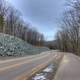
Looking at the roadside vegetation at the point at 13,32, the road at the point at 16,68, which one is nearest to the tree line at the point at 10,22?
the roadside vegetation at the point at 13,32

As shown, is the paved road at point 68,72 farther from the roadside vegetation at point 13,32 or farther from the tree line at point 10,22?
the tree line at point 10,22

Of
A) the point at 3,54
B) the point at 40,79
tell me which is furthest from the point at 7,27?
the point at 40,79

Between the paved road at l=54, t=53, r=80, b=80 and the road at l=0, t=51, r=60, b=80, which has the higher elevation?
the road at l=0, t=51, r=60, b=80

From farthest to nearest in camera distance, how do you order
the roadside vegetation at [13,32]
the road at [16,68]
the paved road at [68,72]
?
1. the roadside vegetation at [13,32]
2. the paved road at [68,72]
3. the road at [16,68]

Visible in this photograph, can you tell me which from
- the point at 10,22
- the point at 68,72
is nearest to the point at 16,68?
the point at 68,72

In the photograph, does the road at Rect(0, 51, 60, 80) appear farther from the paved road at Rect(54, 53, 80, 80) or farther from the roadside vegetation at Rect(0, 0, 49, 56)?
the roadside vegetation at Rect(0, 0, 49, 56)

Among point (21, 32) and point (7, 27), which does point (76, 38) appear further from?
point (21, 32)

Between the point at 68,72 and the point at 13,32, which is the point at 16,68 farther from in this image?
the point at 13,32

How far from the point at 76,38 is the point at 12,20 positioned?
1517 inches

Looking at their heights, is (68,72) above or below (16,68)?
below

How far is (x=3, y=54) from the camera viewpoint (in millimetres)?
64812

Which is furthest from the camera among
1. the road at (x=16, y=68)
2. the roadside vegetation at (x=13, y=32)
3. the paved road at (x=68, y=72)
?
the roadside vegetation at (x=13, y=32)

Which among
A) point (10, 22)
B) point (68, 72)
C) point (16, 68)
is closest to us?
point (68, 72)

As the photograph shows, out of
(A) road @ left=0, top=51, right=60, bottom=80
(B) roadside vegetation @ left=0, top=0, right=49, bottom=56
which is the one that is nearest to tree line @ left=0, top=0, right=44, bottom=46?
(B) roadside vegetation @ left=0, top=0, right=49, bottom=56
